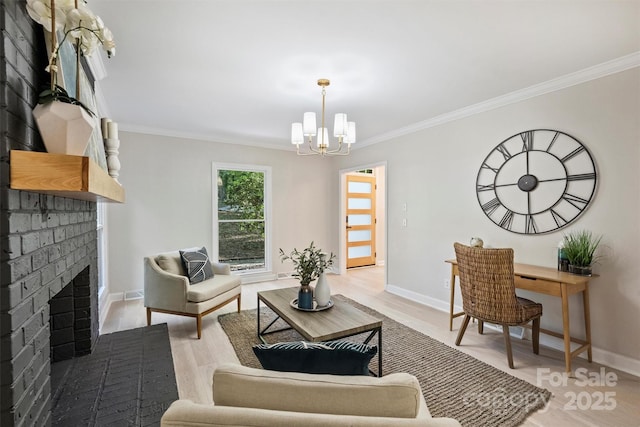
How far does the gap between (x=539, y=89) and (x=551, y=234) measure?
1.35 metres

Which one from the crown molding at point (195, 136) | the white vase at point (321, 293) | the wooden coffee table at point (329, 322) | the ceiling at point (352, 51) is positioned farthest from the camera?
the crown molding at point (195, 136)

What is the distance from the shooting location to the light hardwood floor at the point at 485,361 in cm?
187

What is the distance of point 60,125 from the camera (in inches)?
40.9

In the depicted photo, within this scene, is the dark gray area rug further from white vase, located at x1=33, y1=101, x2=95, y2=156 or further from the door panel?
the door panel

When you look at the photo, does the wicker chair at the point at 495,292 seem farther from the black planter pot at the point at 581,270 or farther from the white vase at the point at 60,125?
the white vase at the point at 60,125

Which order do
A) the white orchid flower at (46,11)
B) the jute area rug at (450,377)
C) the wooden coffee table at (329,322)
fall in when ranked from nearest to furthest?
the white orchid flower at (46,11), the jute area rug at (450,377), the wooden coffee table at (329,322)

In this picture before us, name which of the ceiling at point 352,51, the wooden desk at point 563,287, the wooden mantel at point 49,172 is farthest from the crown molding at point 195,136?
the wooden desk at point 563,287

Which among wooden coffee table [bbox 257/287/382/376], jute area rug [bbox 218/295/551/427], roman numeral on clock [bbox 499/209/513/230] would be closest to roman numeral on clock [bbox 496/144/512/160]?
roman numeral on clock [bbox 499/209/513/230]

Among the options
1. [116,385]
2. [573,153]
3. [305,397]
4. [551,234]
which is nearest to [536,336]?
[551,234]

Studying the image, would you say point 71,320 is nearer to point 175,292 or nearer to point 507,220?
point 175,292

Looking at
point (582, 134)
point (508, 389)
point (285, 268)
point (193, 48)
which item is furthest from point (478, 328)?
point (193, 48)

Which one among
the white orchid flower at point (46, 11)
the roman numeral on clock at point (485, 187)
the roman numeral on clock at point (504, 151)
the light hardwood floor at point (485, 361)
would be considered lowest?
the light hardwood floor at point (485, 361)

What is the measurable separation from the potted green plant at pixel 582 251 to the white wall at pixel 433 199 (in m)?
0.06

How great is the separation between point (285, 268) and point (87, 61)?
4.01 meters
